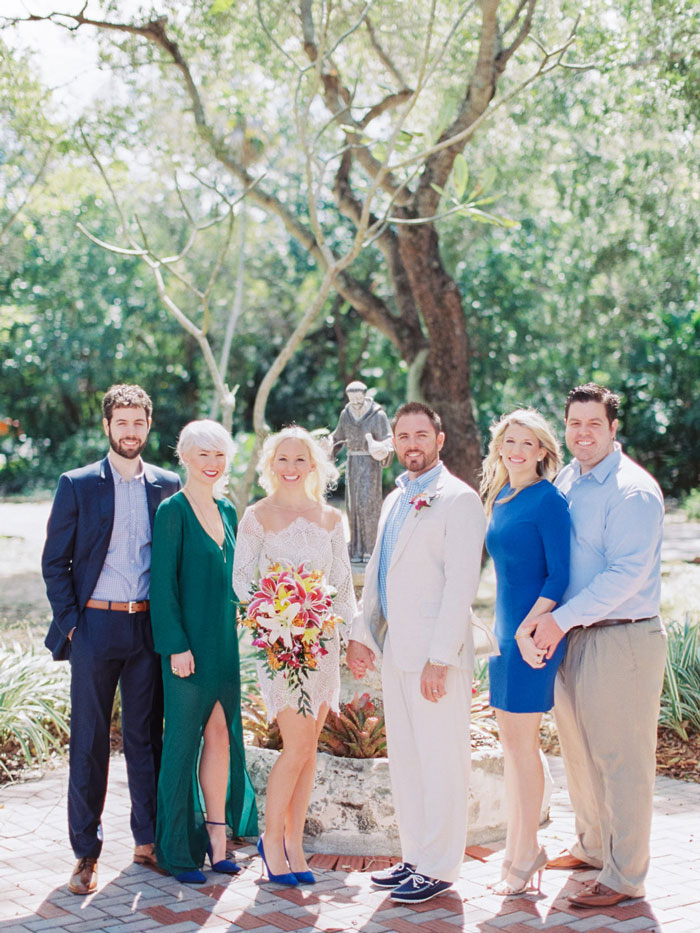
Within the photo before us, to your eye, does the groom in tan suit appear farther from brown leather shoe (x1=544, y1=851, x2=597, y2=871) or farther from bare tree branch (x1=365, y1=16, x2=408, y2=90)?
bare tree branch (x1=365, y1=16, x2=408, y2=90)

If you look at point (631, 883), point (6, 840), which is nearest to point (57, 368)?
point (6, 840)

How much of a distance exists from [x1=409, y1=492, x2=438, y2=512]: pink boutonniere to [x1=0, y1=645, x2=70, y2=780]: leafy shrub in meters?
3.11

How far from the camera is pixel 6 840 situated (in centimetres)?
496

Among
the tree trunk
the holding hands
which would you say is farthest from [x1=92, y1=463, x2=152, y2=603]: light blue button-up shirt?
the tree trunk

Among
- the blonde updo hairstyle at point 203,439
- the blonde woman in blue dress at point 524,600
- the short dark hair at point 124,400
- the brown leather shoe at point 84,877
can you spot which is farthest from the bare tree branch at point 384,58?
the brown leather shoe at point 84,877

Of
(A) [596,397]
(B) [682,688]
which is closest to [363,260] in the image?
(B) [682,688]

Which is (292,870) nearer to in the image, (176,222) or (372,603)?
(372,603)

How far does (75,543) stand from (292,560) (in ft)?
3.04

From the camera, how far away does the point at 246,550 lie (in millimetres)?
4422

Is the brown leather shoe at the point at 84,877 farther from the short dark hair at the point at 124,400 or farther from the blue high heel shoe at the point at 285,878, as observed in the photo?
the short dark hair at the point at 124,400

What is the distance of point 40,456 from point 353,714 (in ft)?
77.3

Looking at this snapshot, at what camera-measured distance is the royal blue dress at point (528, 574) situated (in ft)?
13.2

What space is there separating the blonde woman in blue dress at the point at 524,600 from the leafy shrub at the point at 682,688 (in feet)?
8.34

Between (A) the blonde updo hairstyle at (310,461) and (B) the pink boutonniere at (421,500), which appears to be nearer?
(B) the pink boutonniere at (421,500)
